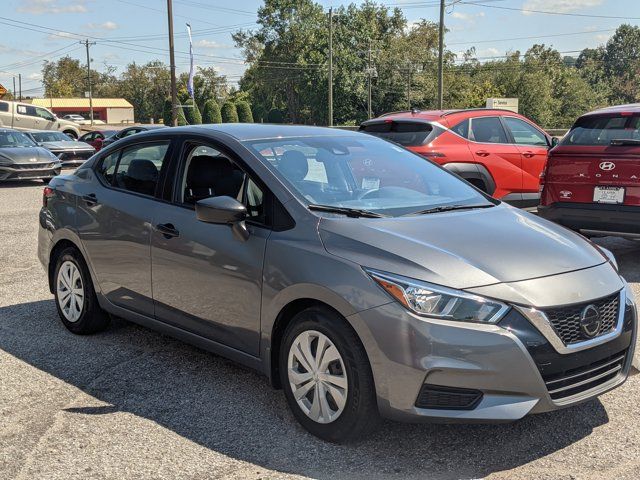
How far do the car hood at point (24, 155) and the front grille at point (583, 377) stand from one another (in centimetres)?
1792

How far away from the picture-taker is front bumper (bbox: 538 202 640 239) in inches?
283

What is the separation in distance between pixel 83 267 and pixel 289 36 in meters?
74.4

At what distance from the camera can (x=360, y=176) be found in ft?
14.7

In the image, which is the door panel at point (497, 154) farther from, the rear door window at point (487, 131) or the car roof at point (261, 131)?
the car roof at point (261, 131)

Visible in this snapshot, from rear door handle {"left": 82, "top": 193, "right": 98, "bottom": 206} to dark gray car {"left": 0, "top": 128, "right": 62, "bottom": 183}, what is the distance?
47.6ft

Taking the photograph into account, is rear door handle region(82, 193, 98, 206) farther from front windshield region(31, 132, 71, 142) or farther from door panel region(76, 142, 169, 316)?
front windshield region(31, 132, 71, 142)

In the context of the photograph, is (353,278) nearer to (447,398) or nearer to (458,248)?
(458,248)

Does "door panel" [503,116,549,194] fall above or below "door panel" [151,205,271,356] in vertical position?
above

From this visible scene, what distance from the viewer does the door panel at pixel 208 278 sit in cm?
400

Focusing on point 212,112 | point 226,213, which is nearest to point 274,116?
point 212,112

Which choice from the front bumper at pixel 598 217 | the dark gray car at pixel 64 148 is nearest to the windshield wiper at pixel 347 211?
the front bumper at pixel 598 217

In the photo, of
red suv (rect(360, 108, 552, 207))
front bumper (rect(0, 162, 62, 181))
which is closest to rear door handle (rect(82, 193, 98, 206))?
red suv (rect(360, 108, 552, 207))

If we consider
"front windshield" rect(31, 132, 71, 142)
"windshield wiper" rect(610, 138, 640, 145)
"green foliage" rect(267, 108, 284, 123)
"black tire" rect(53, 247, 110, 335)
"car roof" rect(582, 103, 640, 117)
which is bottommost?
"black tire" rect(53, 247, 110, 335)

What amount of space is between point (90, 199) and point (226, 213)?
73.9 inches
